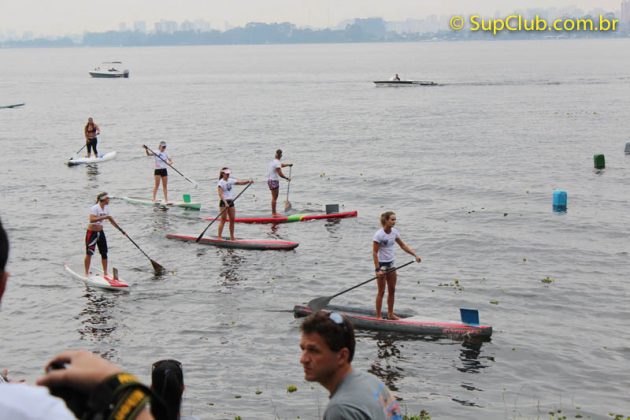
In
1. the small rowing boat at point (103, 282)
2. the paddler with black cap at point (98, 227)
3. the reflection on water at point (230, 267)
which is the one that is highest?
the paddler with black cap at point (98, 227)

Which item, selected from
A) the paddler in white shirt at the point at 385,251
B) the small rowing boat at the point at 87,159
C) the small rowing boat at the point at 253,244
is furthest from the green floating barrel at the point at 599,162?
the paddler in white shirt at the point at 385,251

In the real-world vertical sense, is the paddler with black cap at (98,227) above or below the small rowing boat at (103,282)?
above

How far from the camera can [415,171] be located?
46.4 meters

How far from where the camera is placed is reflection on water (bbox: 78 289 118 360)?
1942 centimetres

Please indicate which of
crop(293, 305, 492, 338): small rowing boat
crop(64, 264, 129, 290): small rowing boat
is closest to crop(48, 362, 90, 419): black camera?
crop(293, 305, 492, 338): small rowing boat

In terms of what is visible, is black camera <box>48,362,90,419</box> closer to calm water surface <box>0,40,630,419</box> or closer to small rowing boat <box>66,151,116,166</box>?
calm water surface <box>0,40,630,419</box>

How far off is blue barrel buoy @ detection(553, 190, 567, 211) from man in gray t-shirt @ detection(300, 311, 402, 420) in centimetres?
3014

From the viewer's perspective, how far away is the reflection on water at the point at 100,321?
19.4m

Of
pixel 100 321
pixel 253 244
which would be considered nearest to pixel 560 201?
pixel 253 244

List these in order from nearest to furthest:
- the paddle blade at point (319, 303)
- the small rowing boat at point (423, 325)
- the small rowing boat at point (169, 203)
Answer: the small rowing boat at point (423, 325)
the paddle blade at point (319, 303)
the small rowing boat at point (169, 203)

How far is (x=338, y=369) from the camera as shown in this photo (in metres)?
5.43

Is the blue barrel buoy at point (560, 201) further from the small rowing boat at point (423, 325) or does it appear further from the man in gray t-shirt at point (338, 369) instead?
the man in gray t-shirt at point (338, 369)

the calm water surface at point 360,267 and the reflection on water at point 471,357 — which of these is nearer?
the calm water surface at point 360,267

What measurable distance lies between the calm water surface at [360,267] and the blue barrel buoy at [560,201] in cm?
38
